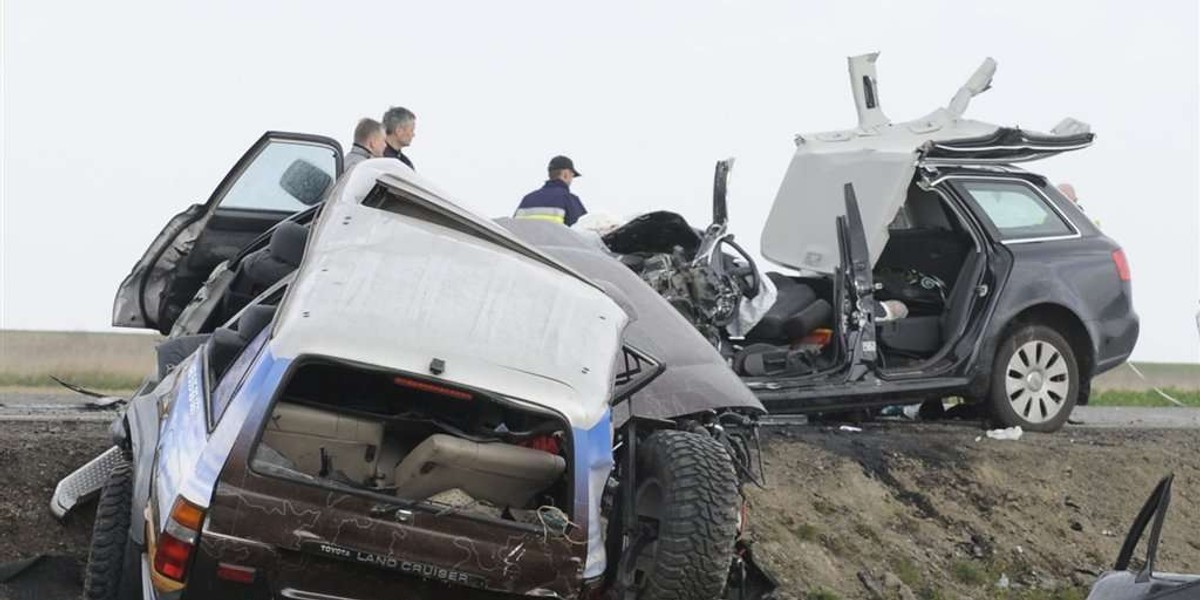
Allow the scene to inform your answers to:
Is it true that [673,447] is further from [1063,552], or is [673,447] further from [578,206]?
[578,206]

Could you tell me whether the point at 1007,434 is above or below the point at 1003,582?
above

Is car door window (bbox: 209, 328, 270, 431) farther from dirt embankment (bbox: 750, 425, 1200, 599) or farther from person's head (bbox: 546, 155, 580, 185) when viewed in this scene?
person's head (bbox: 546, 155, 580, 185)

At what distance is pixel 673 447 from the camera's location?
823 centimetres

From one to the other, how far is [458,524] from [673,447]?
1.37m

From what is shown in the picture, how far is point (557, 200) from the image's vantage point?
14.4 metres

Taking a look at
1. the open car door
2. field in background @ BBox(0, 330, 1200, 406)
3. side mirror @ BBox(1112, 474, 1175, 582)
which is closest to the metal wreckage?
the open car door

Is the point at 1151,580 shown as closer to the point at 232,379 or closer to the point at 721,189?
the point at 232,379

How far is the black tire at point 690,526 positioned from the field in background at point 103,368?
1279 centimetres

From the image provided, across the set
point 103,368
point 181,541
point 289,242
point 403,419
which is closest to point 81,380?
point 103,368

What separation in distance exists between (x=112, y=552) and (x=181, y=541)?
143 centimetres

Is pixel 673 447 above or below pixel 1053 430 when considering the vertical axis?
above

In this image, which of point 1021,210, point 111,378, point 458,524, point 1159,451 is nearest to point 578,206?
point 1021,210

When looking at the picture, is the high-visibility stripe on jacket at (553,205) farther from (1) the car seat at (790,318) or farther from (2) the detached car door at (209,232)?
(2) the detached car door at (209,232)

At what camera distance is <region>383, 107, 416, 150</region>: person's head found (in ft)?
44.2
